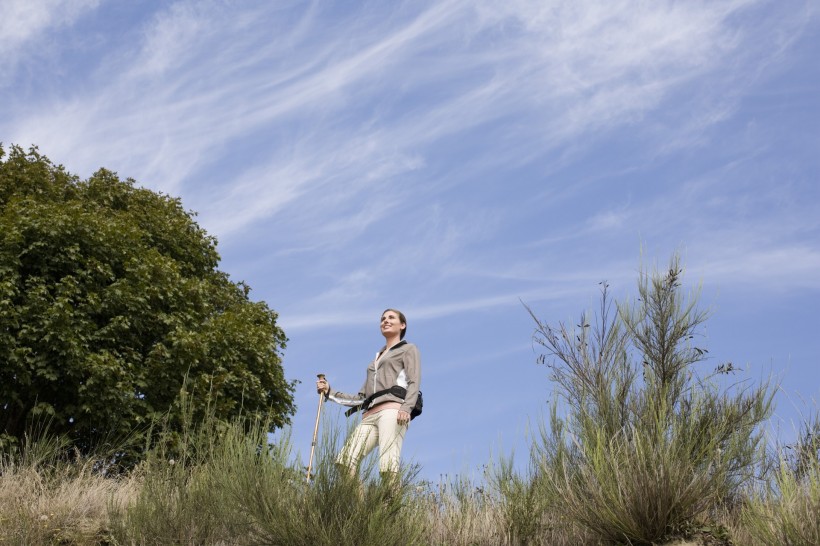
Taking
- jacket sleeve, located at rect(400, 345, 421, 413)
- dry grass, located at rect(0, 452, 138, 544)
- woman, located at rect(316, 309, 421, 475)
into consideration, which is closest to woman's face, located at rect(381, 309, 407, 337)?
woman, located at rect(316, 309, 421, 475)

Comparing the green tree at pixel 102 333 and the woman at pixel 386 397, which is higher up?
the green tree at pixel 102 333

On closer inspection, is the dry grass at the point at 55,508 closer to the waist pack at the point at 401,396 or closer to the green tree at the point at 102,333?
the waist pack at the point at 401,396

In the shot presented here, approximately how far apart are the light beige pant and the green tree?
719 cm

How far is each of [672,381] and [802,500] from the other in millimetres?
5475

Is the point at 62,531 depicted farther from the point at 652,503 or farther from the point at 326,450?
the point at 652,503

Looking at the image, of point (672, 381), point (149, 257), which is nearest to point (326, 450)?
point (672, 381)

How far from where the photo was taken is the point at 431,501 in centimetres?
995

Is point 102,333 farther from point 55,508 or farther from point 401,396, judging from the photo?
point 401,396

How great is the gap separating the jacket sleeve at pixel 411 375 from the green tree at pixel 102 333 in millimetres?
7313

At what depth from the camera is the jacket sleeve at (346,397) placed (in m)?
9.52

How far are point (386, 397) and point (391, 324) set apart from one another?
90 cm

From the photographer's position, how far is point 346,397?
9.62 meters

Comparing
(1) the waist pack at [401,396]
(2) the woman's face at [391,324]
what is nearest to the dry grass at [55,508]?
(1) the waist pack at [401,396]

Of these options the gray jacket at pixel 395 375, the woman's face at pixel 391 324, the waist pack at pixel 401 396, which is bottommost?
the waist pack at pixel 401 396
